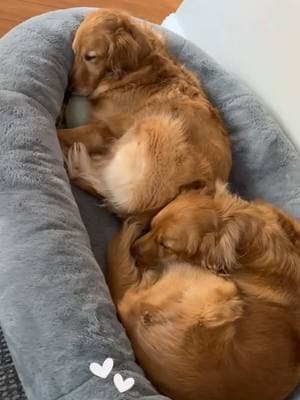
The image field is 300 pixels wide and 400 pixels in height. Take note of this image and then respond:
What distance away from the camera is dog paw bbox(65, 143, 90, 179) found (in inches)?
95.0

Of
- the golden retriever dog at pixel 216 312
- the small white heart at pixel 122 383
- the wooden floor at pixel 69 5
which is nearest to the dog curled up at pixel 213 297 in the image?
the golden retriever dog at pixel 216 312

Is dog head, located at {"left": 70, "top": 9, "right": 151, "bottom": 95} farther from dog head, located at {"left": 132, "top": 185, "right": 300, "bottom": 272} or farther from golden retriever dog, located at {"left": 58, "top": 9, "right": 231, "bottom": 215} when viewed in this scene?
dog head, located at {"left": 132, "top": 185, "right": 300, "bottom": 272}

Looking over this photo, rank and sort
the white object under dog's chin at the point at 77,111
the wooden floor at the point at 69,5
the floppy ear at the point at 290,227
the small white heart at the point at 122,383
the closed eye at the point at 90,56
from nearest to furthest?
1. the small white heart at the point at 122,383
2. the floppy ear at the point at 290,227
3. the closed eye at the point at 90,56
4. the white object under dog's chin at the point at 77,111
5. the wooden floor at the point at 69,5

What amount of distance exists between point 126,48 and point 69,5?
3.68 ft

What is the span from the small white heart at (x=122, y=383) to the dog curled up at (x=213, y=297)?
125 millimetres

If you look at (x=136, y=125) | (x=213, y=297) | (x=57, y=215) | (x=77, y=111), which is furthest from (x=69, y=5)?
(x=213, y=297)

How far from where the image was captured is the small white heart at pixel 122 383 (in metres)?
1.76

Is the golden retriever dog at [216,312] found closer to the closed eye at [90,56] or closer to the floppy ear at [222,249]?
the floppy ear at [222,249]

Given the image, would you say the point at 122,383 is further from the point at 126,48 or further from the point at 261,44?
the point at 261,44

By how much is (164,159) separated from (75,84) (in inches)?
21.7

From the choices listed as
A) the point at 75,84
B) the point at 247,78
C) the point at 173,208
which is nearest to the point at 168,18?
the point at 247,78

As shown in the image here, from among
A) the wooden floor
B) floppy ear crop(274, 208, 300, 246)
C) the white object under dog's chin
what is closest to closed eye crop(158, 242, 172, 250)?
floppy ear crop(274, 208, 300, 246)

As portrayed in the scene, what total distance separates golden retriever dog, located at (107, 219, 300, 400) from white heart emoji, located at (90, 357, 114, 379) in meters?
0.14

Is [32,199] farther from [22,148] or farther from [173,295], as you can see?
[173,295]
